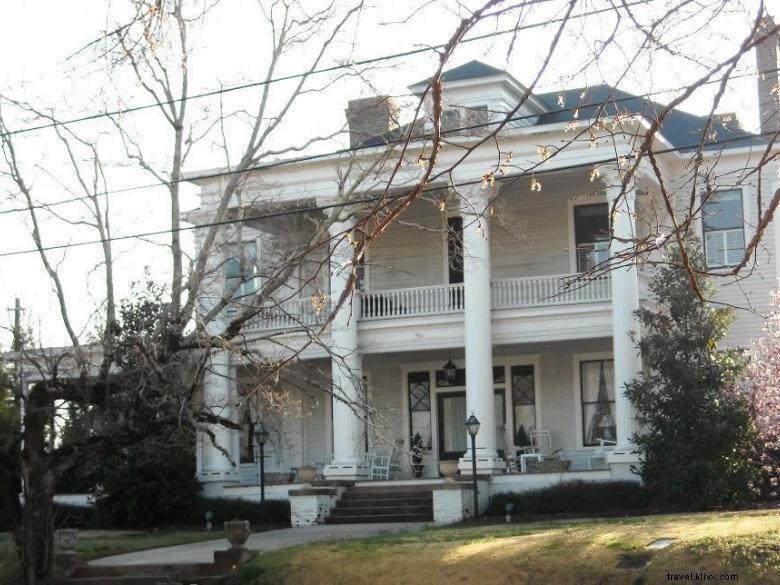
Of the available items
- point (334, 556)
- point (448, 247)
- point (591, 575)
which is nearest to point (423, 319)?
point (448, 247)

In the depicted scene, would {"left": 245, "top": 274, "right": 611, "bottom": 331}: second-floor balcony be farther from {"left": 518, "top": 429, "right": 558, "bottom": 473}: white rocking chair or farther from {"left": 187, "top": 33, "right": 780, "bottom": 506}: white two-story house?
{"left": 518, "top": 429, "right": 558, "bottom": 473}: white rocking chair

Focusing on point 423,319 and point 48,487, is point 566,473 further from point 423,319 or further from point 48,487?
point 48,487

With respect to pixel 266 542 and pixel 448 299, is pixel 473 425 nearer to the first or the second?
pixel 448 299

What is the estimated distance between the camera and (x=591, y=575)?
14.0 meters

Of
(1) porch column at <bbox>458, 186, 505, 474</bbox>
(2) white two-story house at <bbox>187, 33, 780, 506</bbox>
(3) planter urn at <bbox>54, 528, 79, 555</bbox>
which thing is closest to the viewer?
(3) planter urn at <bbox>54, 528, 79, 555</bbox>

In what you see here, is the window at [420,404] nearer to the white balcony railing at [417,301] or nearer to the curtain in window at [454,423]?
the curtain in window at [454,423]

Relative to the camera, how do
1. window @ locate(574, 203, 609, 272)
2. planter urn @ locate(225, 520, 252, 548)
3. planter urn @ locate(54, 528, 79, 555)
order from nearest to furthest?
1. planter urn @ locate(225, 520, 252, 548)
2. planter urn @ locate(54, 528, 79, 555)
3. window @ locate(574, 203, 609, 272)

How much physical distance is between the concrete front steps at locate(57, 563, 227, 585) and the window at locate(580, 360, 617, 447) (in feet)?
43.0

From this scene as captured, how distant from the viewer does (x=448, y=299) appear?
28609 mm

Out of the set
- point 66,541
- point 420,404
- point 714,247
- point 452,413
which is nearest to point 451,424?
point 452,413

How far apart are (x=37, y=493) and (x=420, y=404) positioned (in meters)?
14.5

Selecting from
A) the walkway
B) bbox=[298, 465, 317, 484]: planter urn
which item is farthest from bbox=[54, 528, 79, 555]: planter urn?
bbox=[298, 465, 317, 484]: planter urn

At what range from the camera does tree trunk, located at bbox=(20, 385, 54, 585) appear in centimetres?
1738

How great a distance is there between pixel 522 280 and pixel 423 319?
232 cm
